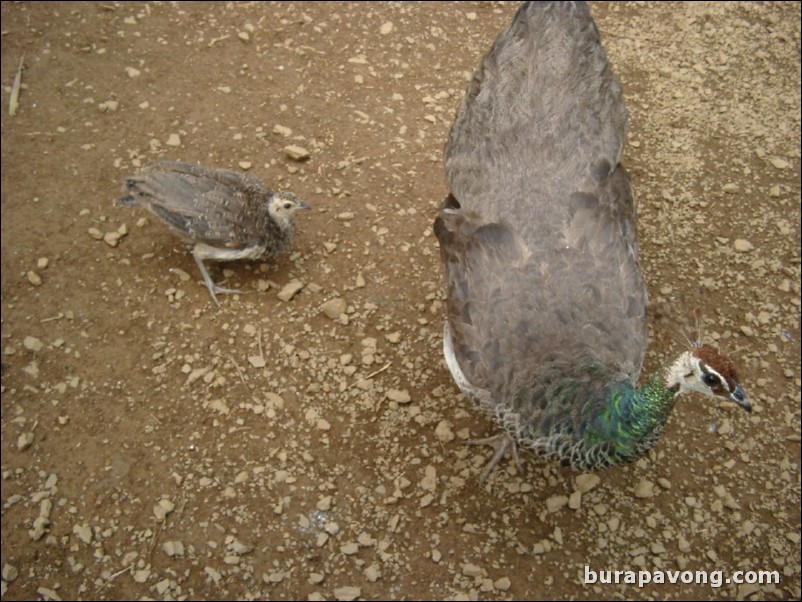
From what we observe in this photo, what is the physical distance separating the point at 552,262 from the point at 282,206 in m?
1.71

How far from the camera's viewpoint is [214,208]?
3.76 m

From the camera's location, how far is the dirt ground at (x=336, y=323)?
317 cm

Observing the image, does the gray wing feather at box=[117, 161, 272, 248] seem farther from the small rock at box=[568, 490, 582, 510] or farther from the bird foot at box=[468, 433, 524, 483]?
the small rock at box=[568, 490, 582, 510]

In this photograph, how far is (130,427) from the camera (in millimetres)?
3494

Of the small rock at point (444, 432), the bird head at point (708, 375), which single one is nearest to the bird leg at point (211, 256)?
the small rock at point (444, 432)

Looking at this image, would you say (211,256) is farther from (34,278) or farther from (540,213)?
(540,213)

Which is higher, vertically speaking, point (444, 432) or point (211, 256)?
Answer: point (211, 256)

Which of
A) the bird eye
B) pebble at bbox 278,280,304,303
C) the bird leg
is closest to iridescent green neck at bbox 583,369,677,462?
the bird eye

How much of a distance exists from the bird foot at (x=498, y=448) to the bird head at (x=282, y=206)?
172 centimetres

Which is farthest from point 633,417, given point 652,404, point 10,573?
point 10,573

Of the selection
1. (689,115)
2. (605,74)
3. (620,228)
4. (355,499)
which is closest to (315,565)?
(355,499)

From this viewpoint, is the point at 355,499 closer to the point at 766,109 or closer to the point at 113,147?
the point at 113,147

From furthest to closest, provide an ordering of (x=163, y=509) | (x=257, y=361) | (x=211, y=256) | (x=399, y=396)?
(x=211, y=256)
(x=257, y=361)
(x=399, y=396)
(x=163, y=509)

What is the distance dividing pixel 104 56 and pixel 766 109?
5.06m
